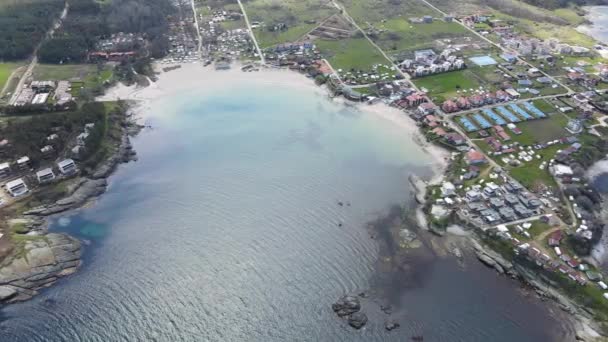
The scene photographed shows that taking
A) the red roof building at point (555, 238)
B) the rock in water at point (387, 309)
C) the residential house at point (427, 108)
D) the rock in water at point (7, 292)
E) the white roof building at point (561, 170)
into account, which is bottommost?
the red roof building at point (555, 238)

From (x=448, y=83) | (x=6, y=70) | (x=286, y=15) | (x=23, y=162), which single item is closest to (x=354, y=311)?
(x=23, y=162)

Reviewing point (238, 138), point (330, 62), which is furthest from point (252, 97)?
point (330, 62)

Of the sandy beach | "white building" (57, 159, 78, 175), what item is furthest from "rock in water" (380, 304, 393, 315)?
"white building" (57, 159, 78, 175)

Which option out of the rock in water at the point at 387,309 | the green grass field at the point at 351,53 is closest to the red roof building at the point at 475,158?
the rock in water at the point at 387,309

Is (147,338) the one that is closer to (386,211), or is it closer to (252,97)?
(386,211)

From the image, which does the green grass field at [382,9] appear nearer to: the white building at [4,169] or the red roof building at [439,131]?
the red roof building at [439,131]

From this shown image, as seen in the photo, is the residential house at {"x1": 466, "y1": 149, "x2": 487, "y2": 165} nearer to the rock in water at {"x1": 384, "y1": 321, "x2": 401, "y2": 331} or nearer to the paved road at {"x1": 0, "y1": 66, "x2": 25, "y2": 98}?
the rock in water at {"x1": 384, "y1": 321, "x2": 401, "y2": 331}
